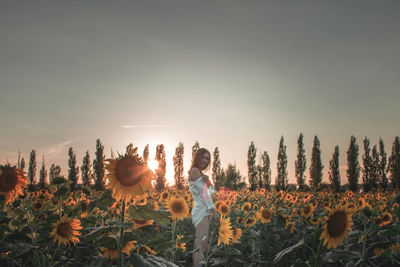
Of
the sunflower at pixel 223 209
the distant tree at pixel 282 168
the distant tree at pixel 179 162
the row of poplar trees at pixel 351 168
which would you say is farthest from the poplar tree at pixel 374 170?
the sunflower at pixel 223 209

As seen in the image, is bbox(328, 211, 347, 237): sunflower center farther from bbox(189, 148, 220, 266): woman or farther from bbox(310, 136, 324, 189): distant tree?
bbox(310, 136, 324, 189): distant tree

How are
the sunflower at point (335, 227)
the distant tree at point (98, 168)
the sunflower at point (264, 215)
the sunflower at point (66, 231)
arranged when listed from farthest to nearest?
the distant tree at point (98, 168) → the sunflower at point (264, 215) → the sunflower at point (66, 231) → the sunflower at point (335, 227)

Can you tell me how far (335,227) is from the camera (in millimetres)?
2068

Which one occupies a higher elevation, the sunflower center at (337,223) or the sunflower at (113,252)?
the sunflower center at (337,223)

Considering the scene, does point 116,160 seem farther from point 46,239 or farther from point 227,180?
point 227,180

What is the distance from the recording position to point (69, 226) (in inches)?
90.7

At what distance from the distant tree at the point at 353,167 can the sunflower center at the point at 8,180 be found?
162 feet

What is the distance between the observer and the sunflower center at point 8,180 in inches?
90.3

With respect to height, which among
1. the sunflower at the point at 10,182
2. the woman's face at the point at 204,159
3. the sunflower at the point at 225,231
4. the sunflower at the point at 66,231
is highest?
the woman's face at the point at 204,159

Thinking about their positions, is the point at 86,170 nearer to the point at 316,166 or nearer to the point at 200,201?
the point at 316,166

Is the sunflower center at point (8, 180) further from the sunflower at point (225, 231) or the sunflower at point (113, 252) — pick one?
the sunflower at point (225, 231)

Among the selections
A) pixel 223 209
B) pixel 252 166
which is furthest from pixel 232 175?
pixel 223 209

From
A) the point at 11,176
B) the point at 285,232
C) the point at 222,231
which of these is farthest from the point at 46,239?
the point at 285,232

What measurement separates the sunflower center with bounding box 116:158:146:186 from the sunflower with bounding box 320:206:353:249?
1290 millimetres
